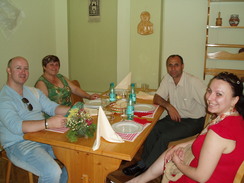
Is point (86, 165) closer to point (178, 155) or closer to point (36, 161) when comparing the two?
point (36, 161)

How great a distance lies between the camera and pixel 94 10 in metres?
3.77

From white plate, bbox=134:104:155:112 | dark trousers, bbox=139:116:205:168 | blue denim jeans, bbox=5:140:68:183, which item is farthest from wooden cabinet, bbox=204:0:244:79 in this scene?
blue denim jeans, bbox=5:140:68:183

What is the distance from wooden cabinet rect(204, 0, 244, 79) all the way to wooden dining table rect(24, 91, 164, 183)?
2221 mm

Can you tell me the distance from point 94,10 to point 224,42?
6.63 feet

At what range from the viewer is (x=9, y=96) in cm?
182

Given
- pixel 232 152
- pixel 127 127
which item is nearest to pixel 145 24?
pixel 127 127

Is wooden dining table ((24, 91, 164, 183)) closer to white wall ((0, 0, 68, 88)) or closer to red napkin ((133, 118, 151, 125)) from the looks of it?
red napkin ((133, 118, 151, 125))

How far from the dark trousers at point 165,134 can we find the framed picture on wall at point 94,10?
6.85 feet

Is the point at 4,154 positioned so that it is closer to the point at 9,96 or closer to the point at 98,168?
the point at 9,96

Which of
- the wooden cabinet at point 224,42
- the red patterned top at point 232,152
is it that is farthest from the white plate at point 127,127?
the wooden cabinet at point 224,42

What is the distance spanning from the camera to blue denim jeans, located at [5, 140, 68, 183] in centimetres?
162

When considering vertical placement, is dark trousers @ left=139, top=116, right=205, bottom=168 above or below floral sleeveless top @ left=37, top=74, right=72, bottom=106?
below

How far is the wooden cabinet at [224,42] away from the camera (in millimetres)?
3295

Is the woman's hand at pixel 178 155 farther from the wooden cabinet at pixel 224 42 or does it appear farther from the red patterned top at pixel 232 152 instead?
the wooden cabinet at pixel 224 42
